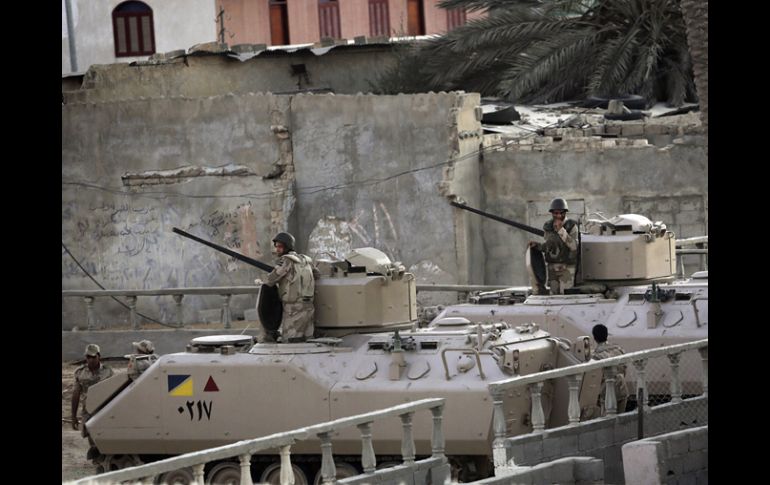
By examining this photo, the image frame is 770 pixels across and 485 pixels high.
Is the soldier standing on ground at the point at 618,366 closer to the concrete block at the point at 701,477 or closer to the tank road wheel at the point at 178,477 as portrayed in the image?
the concrete block at the point at 701,477

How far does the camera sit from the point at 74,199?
86.8 ft

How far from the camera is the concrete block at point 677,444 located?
38.9 ft

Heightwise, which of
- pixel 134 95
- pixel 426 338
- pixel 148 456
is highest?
pixel 134 95

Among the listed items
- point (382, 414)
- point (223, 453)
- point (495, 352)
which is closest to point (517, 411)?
point (495, 352)

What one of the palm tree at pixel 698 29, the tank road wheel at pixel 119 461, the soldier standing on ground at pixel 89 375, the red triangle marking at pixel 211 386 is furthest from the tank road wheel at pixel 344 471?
the palm tree at pixel 698 29

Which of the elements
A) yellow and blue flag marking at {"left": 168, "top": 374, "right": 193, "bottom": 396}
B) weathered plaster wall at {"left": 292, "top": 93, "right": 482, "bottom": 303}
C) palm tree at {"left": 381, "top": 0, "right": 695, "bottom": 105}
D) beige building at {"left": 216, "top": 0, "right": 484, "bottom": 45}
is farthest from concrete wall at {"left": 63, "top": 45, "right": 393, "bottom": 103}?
yellow and blue flag marking at {"left": 168, "top": 374, "right": 193, "bottom": 396}

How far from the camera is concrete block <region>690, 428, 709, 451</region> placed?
39.7ft

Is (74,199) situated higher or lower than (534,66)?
lower

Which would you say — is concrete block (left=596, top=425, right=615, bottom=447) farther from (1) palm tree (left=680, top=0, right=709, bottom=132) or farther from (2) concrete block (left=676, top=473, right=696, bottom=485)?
(1) palm tree (left=680, top=0, right=709, bottom=132)

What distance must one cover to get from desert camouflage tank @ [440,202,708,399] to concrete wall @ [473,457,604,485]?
4770 mm

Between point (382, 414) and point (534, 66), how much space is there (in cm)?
1968

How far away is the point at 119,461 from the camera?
14.8 metres
